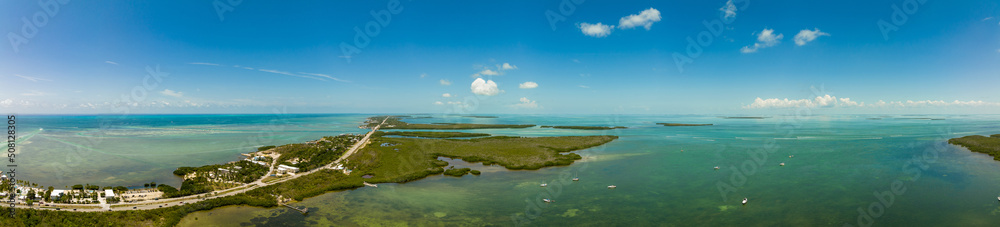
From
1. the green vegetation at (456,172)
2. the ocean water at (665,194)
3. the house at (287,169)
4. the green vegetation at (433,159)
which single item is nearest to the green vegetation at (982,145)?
the ocean water at (665,194)

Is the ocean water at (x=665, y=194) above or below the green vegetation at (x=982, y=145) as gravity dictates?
below

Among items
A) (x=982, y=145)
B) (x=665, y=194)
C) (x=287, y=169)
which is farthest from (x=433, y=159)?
(x=982, y=145)

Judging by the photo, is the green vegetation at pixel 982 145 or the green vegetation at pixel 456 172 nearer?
the green vegetation at pixel 456 172

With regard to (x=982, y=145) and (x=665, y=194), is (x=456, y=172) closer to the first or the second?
(x=665, y=194)

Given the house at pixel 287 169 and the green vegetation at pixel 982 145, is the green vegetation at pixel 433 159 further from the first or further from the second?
the green vegetation at pixel 982 145

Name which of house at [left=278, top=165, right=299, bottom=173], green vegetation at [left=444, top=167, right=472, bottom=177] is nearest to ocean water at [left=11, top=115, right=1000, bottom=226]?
green vegetation at [left=444, top=167, right=472, bottom=177]

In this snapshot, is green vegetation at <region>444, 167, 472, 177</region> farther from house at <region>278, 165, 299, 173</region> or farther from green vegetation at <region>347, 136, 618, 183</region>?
house at <region>278, 165, 299, 173</region>

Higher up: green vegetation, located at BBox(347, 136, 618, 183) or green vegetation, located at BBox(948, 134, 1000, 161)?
green vegetation, located at BBox(948, 134, 1000, 161)

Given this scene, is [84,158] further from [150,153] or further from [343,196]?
[343,196]

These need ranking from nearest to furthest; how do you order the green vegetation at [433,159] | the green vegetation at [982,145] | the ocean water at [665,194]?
the ocean water at [665,194], the green vegetation at [433,159], the green vegetation at [982,145]

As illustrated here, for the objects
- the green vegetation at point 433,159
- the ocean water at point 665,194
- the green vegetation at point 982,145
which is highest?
the green vegetation at point 982,145

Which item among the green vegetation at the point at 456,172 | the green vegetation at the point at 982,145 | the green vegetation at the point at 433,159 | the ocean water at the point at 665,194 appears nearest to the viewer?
the ocean water at the point at 665,194

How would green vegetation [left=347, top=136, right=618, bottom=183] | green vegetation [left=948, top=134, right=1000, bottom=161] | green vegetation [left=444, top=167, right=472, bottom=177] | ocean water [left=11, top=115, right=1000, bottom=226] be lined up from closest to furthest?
ocean water [left=11, top=115, right=1000, bottom=226], green vegetation [left=347, top=136, right=618, bottom=183], green vegetation [left=444, top=167, right=472, bottom=177], green vegetation [left=948, top=134, right=1000, bottom=161]
